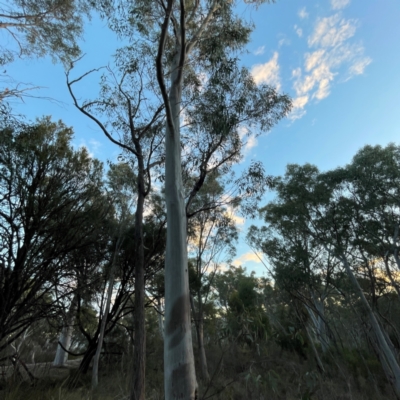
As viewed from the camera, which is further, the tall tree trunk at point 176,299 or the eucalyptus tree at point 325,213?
the eucalyptus tree at point 325,213

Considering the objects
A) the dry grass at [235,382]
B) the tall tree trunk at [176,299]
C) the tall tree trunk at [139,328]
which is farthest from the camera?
the tall tree trunk at [139,328]

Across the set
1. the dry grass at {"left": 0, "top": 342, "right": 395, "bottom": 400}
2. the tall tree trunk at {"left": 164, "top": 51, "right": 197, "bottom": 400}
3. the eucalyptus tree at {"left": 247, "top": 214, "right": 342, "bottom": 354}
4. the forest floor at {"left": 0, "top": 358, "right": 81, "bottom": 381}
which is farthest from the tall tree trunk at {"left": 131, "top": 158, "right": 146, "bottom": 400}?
the eucalyptus tree at {"left": 247, "top": 214, "right": 342, "bottom": 354}

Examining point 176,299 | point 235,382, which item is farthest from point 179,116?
point 235,382

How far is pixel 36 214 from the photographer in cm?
506

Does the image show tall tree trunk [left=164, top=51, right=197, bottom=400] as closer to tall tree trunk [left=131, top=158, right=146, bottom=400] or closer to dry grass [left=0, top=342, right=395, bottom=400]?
dry grass [left=0, top=342, right=395, bottom=400]

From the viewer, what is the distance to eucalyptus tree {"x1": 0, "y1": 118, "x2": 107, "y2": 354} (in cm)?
463

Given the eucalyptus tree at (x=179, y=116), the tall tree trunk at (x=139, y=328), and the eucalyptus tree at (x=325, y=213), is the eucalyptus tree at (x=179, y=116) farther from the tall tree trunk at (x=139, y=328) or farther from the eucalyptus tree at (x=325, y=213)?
the eucalyptus tree at (x=325, y=213)

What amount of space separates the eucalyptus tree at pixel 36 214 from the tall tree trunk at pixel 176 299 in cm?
312

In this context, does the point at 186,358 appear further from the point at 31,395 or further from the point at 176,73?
the point at 176,73

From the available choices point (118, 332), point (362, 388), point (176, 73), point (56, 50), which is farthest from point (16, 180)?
point (362, 388)

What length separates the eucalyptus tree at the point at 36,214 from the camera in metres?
4.63

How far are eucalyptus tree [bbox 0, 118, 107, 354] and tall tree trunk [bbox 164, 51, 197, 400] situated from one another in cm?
312

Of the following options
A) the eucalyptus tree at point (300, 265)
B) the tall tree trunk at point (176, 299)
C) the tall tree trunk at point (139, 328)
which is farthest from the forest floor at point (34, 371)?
the eucalyptus tree at point (300, 265)

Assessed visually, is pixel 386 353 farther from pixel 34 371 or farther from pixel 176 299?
pixel 34 371
